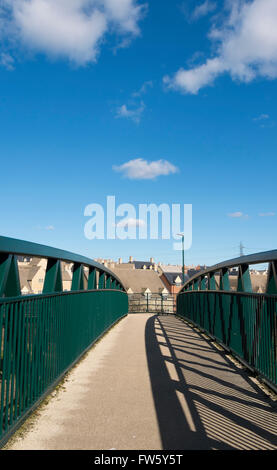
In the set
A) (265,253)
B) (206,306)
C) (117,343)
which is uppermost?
(265,253)

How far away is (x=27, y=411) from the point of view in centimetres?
396

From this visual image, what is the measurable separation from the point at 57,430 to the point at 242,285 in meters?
4.95

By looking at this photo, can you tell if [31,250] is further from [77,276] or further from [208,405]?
[77,276]

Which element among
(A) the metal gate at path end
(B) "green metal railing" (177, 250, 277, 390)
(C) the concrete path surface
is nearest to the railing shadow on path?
(C) the concrete path surface

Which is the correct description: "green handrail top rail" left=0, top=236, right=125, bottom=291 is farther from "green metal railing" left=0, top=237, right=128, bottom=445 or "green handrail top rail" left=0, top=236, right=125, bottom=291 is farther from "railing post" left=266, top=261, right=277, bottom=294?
"railing post" left=266, top=261, right=277, bottom=294

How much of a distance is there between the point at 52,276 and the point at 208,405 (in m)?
2.71

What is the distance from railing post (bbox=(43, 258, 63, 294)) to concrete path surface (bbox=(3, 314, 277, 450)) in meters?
1.37

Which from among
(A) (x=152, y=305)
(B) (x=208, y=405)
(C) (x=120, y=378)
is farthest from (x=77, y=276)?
(A) (x=152, y=305)

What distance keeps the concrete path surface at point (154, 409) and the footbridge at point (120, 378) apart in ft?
0.04

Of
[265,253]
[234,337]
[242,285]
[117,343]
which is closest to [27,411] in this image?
[265,253]

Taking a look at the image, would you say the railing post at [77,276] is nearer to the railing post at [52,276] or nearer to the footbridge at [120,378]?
the footbridge at [120,378]
